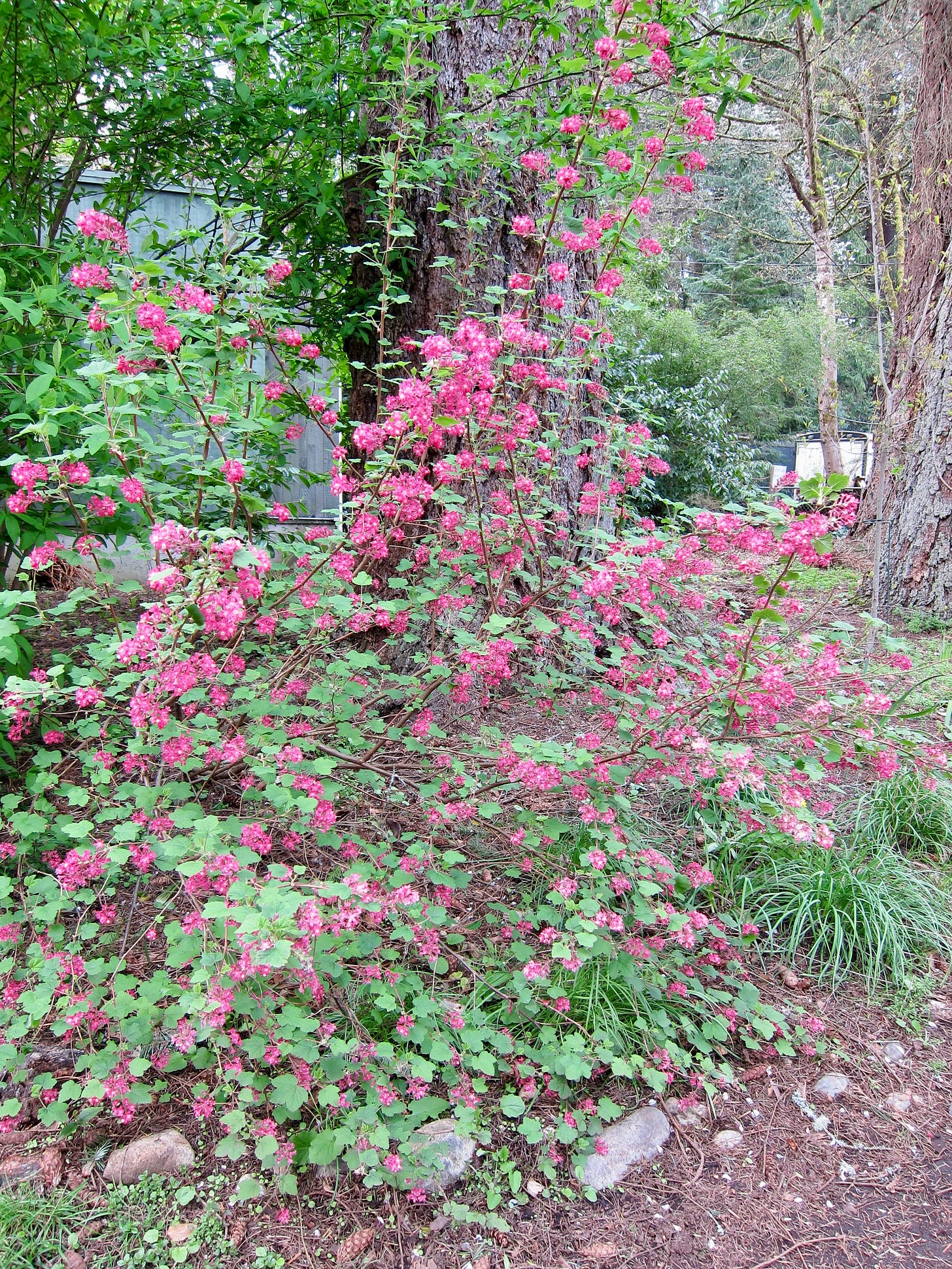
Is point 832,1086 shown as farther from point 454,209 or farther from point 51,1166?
point 454,209

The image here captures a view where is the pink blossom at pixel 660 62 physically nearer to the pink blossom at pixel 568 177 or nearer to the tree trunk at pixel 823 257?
the pink blossom at pixel 568 177

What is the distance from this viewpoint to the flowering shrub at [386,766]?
1757mm

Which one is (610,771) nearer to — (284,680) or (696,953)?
(696,953)

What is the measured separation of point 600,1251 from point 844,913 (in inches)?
51.2

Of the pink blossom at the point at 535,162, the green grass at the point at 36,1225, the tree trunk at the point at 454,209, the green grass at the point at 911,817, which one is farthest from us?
the tree trunk at the point at 454,209

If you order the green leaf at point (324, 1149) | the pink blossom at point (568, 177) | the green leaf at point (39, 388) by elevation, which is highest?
the pink blossom at point (568, 177)

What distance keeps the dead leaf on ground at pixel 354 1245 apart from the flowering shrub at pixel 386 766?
105mm

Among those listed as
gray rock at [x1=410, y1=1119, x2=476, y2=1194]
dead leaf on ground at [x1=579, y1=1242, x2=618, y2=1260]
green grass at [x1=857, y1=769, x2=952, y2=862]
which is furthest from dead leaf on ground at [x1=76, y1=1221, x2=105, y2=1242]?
green grass at [x1=857, y1=769, x2=952, y2=862]

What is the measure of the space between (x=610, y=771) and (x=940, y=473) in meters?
3.98

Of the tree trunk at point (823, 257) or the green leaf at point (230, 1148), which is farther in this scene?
the tree trunk at point (823, 257)

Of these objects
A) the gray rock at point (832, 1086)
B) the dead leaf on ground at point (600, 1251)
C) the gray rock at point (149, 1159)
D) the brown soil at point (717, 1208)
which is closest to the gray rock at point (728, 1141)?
the brown soil at point (717, 1208)

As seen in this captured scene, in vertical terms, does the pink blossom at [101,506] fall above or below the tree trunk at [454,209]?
below

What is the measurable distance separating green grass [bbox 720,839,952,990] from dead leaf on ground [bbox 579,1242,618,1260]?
3.60 ft

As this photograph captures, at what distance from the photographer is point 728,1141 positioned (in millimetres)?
1978
